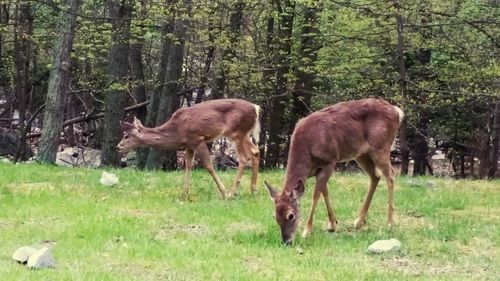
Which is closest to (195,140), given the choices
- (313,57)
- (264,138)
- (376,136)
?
(376,136)

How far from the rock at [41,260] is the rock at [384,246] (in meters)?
3.14

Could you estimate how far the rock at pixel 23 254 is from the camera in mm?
7121

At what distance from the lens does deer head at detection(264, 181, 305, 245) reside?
27.4ft

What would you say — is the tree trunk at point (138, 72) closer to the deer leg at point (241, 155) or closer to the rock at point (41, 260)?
the deer leg at point (241, 155)

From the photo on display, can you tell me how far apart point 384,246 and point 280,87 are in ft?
44.0

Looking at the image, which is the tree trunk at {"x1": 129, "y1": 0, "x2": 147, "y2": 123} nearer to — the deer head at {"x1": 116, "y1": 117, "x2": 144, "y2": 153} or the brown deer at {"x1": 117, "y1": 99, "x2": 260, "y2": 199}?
the deer head at {"x1": 116, "y1": 117, "x2": 144, "y2": 153}

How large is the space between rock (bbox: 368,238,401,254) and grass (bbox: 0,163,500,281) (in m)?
0.09

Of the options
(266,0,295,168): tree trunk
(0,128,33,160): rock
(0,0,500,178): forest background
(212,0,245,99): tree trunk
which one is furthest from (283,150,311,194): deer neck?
(0,128,33,160): rock

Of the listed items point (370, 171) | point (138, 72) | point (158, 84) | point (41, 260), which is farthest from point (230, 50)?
point (41, 260)

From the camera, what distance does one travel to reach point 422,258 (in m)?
7.73

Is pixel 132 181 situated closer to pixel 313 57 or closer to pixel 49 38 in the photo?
pixel 313 57

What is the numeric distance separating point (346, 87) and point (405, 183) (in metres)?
8.07

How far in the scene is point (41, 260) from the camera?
691 centimetres

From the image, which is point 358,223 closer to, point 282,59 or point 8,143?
point 282,59
